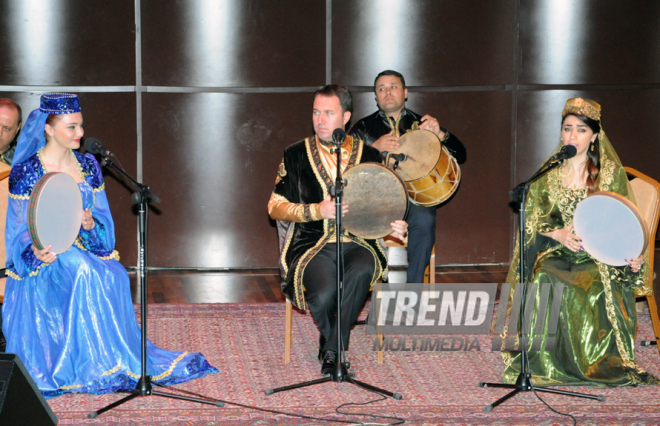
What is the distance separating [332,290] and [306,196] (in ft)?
1.68

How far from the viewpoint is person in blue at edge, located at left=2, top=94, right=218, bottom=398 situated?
3564 millimetres

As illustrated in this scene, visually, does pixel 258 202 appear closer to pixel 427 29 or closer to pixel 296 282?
pixel 427 29

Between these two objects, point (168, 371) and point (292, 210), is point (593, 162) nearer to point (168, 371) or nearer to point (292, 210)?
point (292, 210)

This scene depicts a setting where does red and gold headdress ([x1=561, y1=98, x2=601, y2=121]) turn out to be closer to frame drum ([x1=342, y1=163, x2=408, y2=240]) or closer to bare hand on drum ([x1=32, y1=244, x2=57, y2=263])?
frame drum ([x1=342, y1=163, x2=408, y2=240])

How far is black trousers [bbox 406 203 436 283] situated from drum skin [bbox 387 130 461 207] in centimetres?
16

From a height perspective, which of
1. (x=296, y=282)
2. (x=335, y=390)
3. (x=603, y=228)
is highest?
(x=603, y=228)

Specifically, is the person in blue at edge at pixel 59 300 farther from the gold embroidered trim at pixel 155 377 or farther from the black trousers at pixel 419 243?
the black trousers at pixel 419 243

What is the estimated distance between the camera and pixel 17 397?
91.6 inches

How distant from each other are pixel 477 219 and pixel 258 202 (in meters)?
1.76

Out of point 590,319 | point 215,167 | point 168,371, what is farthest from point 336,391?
point 215,167

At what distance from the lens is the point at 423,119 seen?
16.2ft

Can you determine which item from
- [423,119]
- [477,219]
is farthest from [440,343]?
[477,219]

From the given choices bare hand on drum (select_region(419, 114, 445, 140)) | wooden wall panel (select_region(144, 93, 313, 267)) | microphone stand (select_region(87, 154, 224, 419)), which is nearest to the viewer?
microphone stand (select_region(87, 154, 224, 419))

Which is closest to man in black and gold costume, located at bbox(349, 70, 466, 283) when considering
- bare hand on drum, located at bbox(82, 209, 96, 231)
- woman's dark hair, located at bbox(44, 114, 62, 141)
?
bare hand on drum, located at bbox(82, 209, 96, 231)
